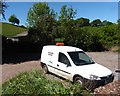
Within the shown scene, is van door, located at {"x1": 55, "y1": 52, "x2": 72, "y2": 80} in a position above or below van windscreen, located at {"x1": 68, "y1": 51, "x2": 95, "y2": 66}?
below

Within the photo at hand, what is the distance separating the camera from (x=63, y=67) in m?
10.4

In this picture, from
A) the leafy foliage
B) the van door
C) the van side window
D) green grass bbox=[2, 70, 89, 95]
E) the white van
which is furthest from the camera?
the leafy foliage

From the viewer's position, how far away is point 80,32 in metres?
22.9

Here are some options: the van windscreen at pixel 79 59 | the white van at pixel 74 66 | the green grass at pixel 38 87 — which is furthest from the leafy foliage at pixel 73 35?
the green grass at pixel 38 87

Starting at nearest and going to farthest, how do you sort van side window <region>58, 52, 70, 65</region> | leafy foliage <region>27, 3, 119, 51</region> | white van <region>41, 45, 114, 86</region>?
white van <region>41, 45, 114, 86</region> → van side window <region>58, 52, 70, 65</region> → leafy foliage <region>27, 3, 119, 51</region>

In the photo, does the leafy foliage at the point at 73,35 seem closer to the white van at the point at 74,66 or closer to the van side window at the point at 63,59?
the white van at the point at 74,66

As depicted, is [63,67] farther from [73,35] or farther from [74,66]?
[73,35]

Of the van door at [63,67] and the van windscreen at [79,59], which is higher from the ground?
the van windscreen at [79,59]

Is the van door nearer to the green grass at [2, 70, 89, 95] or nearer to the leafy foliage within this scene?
the green grass at [2, 70, 89, 95]

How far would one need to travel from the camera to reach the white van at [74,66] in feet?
29.5

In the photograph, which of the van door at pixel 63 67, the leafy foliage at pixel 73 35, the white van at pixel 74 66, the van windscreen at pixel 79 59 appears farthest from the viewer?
the leafy foliage at pixel 73 35

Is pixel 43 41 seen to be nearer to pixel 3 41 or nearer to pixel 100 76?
pixel 3 41

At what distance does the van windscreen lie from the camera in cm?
1023

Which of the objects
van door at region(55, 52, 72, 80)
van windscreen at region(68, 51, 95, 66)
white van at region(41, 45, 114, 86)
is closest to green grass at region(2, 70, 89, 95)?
white van at region(41, 45, 114, 86)
